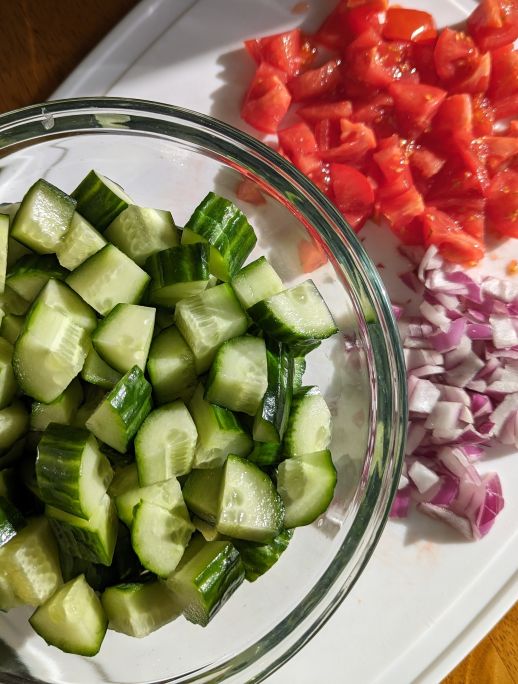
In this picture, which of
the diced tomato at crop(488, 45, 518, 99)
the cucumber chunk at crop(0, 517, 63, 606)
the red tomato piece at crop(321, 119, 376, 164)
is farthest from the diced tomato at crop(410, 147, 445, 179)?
the cucumber chunk at crop(0, 517, 63, 606)

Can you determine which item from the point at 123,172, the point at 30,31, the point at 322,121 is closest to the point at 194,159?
the point at 123,172

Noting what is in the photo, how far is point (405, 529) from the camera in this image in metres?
1.71

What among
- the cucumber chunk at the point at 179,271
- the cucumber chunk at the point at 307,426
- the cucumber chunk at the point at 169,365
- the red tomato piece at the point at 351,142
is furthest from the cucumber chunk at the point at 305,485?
the red tomato piece at the point at 351,142

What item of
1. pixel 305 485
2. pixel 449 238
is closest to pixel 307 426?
pixel 305 485

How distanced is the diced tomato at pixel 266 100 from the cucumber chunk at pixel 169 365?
65cm

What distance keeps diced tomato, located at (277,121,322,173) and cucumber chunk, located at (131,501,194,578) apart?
85cm

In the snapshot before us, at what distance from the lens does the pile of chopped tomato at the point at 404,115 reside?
1717 millimetres

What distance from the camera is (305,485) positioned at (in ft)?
4.22

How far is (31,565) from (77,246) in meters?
0.54

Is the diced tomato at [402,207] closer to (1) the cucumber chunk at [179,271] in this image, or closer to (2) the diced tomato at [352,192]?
(2) the diced tomato at [352,192]

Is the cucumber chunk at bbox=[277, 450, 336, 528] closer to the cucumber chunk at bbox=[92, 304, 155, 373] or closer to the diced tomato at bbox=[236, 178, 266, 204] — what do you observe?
the cucumber chunk at bbox=[92, 304, 155, 373]

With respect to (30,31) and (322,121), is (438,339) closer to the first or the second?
(322,121)

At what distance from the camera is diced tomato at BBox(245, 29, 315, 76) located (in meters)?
1.74

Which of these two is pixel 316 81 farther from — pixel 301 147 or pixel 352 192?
pixel 352 192
